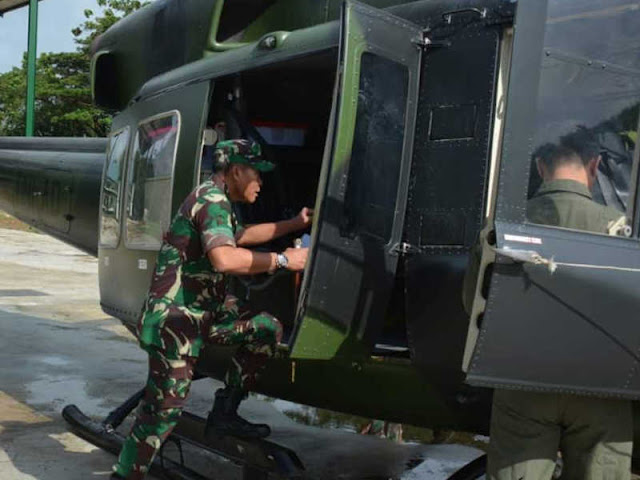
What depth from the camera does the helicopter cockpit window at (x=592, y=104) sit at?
10.3ft

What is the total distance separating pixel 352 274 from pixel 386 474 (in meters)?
2.14

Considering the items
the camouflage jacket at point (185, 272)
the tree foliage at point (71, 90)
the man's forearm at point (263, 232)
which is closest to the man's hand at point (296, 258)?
the camouflage jacket at point (185, 272)

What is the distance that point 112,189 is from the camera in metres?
5.86

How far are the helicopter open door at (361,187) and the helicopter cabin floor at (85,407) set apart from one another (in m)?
1.26

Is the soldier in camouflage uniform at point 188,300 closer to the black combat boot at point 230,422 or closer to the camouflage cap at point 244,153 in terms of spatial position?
the camouflage cap at point 244,153

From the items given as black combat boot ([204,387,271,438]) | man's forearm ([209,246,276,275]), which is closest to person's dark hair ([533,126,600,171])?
man's forearm ([209,246,276,275])

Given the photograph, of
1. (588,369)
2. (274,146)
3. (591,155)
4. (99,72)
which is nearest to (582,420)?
(588,369)

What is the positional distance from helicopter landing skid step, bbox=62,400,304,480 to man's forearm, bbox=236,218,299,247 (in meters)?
0.98

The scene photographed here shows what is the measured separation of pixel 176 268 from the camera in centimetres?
407

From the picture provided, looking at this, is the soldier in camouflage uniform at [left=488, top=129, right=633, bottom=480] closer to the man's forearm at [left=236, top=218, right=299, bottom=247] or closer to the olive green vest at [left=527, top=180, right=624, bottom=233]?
the olive green vest at [left=527, top=180, right=624, bottom=233]

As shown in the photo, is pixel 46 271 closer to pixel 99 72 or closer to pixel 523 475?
pixel 99 72

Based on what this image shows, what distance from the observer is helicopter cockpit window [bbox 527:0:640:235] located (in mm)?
3133

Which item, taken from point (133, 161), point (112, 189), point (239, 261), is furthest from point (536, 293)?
point (112, 189)

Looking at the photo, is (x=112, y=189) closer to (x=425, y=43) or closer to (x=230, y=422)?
(x=230, y=422)
